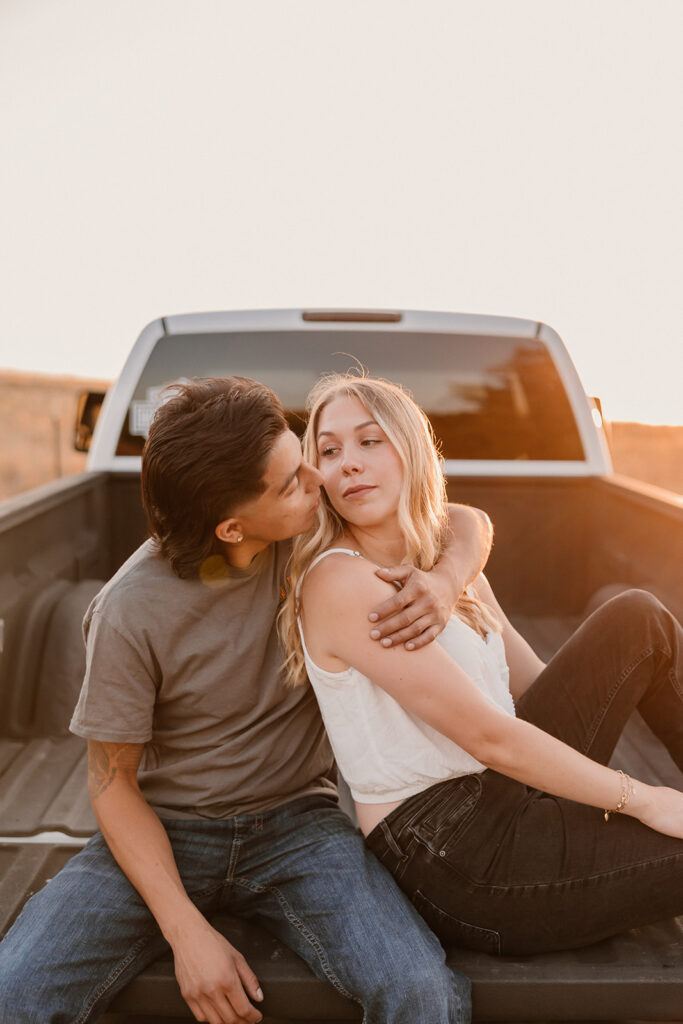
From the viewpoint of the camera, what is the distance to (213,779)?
1.92 m

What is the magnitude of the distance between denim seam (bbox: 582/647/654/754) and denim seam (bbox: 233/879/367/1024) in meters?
0.84

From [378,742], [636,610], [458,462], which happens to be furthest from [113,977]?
[458,462]

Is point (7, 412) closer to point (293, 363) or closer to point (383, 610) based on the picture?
point (293, 363)

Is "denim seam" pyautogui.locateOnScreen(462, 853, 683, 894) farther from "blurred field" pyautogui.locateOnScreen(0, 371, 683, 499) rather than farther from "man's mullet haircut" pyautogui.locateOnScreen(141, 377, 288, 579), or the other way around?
"blurred field" pyautogui.locateOnScreen(0, 371, 683, 499)

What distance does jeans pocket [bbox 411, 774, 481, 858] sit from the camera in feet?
6.10

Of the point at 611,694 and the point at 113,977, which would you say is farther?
the point at 611,694

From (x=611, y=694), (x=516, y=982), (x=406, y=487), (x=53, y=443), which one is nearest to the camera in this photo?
(x=516, y=982)

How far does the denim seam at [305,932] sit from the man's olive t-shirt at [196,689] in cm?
16

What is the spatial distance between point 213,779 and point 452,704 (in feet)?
1.76

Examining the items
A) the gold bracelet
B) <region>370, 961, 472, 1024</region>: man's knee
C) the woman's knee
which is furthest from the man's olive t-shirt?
the woman's knee

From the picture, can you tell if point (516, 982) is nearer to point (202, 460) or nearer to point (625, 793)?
point (625, 793)

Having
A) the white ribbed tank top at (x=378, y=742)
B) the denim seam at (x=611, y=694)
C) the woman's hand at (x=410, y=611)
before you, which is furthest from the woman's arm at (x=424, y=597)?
the denim seam at (x=611, y=694)

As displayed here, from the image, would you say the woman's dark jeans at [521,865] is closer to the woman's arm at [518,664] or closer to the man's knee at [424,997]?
the man's knee at [424,997]

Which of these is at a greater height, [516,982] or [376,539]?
[376,539]
